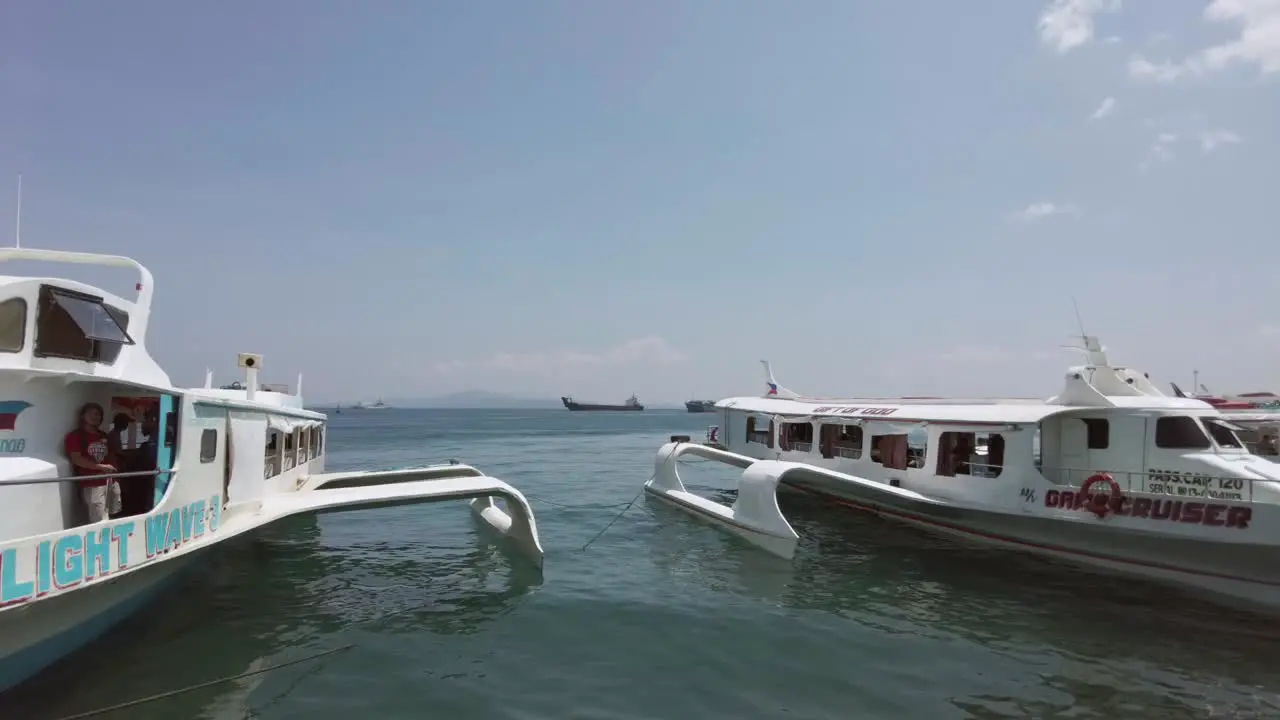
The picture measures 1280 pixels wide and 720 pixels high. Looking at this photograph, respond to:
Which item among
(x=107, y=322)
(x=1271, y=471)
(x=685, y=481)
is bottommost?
(x=685, y=481)

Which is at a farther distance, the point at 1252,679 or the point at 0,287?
the point at 1252,679

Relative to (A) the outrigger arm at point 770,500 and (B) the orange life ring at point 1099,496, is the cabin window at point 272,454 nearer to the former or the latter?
(A) the outrigger arm at point 770,500

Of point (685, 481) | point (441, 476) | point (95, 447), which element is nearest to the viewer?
point (95, 447)

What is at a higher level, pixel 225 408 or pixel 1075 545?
pixel 225 408

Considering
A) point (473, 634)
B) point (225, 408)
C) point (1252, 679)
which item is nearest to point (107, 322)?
point (225, 408)

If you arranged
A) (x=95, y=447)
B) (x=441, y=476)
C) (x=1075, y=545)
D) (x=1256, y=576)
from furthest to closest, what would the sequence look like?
A: (x=441, y=476) < (x=1075, y=545) < (x=1256, y=576) < (x=95, y=447)

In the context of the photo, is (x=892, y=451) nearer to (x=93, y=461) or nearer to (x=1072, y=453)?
(x=1072, y=453)

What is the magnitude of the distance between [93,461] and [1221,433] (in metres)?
18.4

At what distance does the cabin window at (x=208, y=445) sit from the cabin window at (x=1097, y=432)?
16.0 meters

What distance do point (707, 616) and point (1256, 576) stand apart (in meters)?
9.32

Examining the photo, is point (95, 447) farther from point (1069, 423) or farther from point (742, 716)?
point (1069, 423)

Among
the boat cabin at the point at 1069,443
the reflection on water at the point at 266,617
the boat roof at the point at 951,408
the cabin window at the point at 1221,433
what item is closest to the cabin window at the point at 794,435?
the boat roof at the point at 951,408

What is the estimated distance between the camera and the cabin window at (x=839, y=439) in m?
20.7

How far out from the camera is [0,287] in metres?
7.72
